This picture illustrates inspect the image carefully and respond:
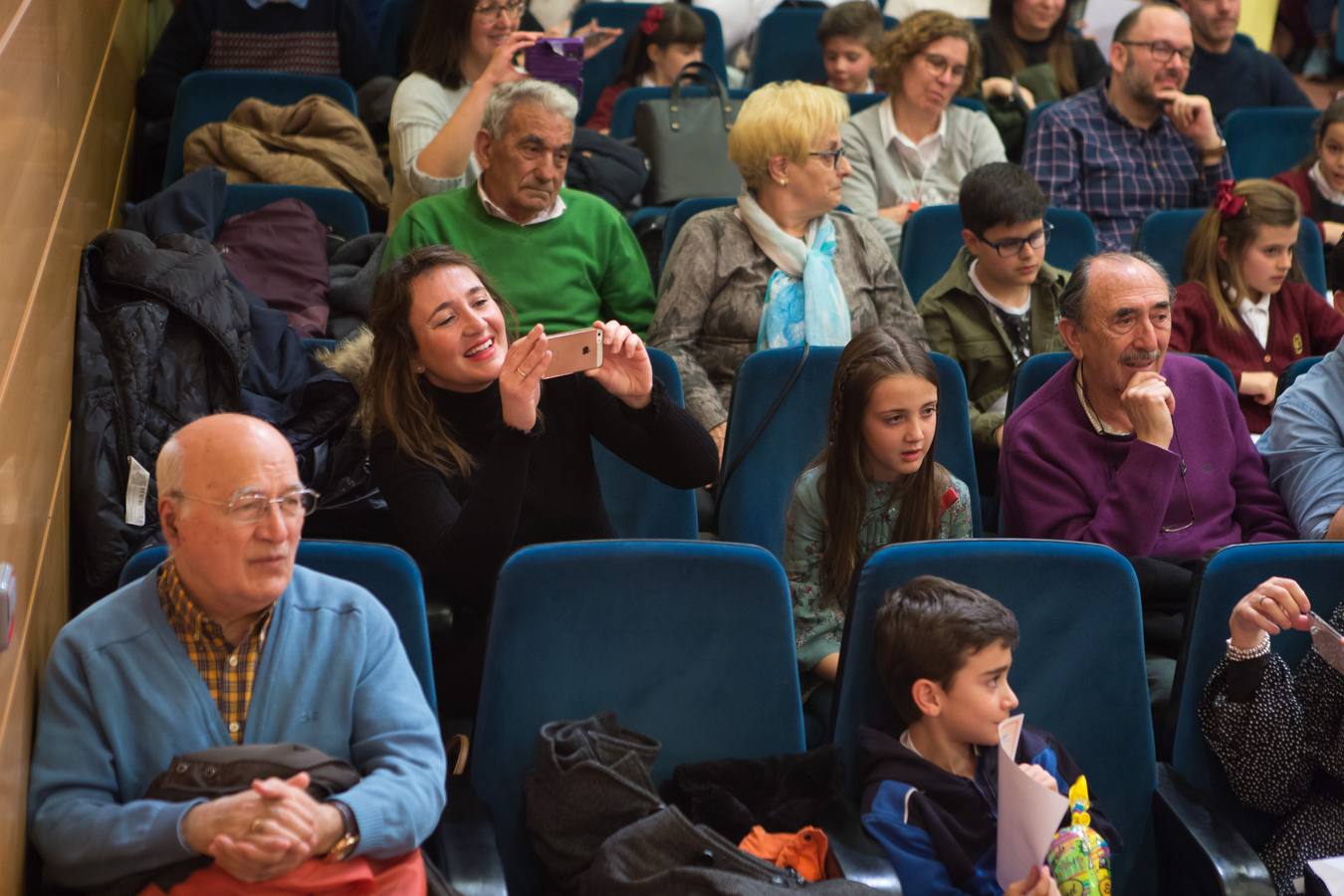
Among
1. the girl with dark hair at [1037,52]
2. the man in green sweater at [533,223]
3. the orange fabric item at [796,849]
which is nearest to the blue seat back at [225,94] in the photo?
the man in green sweater at [533,223]

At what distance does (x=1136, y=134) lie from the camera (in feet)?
14.1

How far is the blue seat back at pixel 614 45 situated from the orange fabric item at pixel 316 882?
3.63m

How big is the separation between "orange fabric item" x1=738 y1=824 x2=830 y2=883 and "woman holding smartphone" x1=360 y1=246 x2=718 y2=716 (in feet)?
1.78

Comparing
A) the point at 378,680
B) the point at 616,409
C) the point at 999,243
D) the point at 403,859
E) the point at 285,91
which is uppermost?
the point at 285,91

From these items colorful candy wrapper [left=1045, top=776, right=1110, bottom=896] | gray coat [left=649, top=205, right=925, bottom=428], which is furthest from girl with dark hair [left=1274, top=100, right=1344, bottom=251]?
colorful candy wrapper [left=1045, top=776, right=1110, bottom=896]

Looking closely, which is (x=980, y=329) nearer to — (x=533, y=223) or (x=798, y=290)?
(x=798, y=290)

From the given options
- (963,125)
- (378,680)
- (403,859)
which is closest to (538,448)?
(378,680)

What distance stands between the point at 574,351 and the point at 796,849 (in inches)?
30.8

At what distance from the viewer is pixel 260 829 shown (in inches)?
65.5

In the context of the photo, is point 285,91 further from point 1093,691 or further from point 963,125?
point 1093,691

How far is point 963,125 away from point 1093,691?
7.96ft

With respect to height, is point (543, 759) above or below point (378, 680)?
below

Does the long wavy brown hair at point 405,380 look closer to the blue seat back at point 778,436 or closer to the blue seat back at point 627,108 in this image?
the blue seat back at point 778,436

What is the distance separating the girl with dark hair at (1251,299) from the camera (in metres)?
3.41
